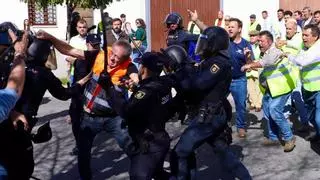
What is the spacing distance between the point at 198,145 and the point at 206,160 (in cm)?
165

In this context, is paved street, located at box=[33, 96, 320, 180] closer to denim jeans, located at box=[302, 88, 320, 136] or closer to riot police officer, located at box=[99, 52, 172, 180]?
denim jeans, located at box=[302, 88, 320, 136]

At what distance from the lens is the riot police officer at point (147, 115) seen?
4.50m

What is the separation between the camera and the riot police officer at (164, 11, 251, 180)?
5.27 meters

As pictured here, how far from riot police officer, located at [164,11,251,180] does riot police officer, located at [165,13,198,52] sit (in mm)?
2936

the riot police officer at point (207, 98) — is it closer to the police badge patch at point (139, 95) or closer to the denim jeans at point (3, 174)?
the police badge patch at point (139, 95)

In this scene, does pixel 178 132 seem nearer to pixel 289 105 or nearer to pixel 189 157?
pixel 289 105

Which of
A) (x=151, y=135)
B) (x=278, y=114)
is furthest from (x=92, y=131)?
(x=278, y=114)

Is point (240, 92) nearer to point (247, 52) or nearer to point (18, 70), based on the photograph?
point (247, 52)

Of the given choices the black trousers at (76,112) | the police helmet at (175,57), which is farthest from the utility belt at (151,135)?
the black trousers at (76,112)

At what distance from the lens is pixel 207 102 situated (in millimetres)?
5359

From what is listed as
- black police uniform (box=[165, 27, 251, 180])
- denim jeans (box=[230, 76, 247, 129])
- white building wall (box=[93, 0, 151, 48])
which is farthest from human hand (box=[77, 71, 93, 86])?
white building wall (box=[93, 0, 151, 48])

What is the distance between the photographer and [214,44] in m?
5.40

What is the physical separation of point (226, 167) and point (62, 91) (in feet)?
5.44

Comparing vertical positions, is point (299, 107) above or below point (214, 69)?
below
